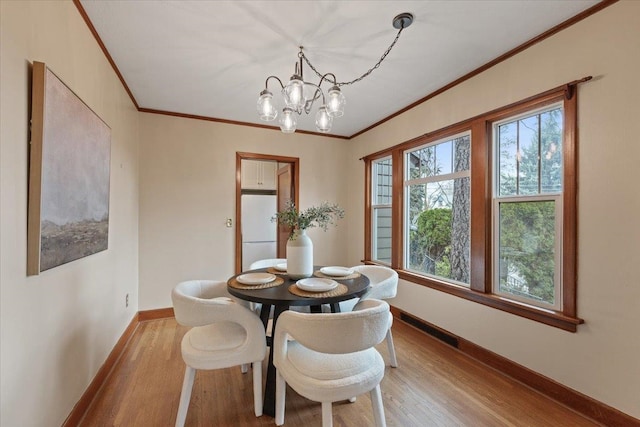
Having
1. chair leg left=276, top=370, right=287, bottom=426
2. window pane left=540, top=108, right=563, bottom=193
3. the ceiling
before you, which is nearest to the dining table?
chair leg left=276, top=370, right=287, bottom=426

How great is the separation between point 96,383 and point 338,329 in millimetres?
1911

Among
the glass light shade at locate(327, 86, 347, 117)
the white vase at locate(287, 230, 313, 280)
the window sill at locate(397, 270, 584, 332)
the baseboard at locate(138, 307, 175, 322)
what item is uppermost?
the glass light shade at locate(327, 86, 347, 117)

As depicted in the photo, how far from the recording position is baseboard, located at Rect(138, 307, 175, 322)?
3.34 meters

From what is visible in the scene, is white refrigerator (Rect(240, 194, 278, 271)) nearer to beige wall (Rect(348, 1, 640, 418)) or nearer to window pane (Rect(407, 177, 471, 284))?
window pane (Rect(407, 177, 471, 284))

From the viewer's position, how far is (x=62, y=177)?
1.47m

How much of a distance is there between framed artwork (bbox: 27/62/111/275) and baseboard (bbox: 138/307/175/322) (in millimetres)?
1652

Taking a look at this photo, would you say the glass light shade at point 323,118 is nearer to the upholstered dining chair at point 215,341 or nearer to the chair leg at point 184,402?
the upholstered dining chair at point 215,341

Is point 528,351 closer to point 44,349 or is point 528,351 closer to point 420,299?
point 420,299

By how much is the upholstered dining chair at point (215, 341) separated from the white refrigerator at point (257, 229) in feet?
9.74

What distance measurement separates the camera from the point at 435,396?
6.48 ft

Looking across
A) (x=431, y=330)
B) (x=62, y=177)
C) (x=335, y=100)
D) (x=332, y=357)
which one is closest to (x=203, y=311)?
(x=332, y=357)

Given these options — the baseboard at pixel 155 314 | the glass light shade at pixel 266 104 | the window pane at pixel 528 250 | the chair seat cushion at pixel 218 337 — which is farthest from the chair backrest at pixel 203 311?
the baseboard at pixel 155 314

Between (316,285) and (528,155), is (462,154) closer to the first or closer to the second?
(528,155)

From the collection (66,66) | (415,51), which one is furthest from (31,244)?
(415,51)
